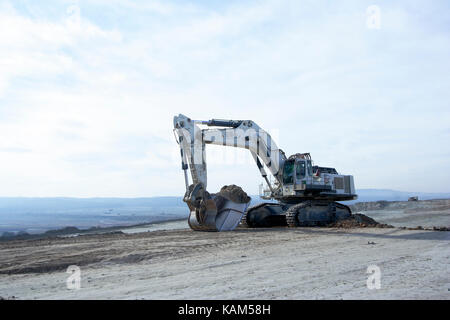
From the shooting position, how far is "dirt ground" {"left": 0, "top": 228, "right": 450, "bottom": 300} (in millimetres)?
6379

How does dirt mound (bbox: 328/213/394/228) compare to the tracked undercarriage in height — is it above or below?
below

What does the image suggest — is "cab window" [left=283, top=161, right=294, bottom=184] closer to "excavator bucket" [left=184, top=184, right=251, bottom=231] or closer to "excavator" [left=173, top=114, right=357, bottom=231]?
"excavator" [left=173, top=114, right=357, bottom=231]

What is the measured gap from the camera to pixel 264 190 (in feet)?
74.5

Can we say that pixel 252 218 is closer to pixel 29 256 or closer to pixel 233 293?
pixel 29 256

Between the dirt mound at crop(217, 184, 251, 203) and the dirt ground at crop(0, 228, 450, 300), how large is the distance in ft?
17.0

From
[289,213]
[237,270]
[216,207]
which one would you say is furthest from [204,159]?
[237,270]

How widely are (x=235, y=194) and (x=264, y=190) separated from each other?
4.38m

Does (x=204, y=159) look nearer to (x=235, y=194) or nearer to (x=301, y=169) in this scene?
(x=235, y=194)

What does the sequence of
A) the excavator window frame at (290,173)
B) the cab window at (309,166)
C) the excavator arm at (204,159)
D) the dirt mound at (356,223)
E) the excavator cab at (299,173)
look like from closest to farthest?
1. the excavator arm at (204,159)
2. the dirt mound at (356,223)
3. the excavator cab at (299,173)
4. the cab window at (309,166)
5. the excavator window frame at (290,173)

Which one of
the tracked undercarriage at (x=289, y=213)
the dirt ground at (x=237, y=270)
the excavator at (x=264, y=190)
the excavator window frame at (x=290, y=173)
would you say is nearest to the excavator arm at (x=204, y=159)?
the excavator at (x=264, y=190)

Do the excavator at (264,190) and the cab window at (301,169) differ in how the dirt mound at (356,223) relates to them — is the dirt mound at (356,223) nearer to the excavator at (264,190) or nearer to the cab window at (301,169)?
the excavator at (264,190)

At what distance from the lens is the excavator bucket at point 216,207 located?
1738 centimetres

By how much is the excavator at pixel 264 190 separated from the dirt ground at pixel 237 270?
441 centimetres

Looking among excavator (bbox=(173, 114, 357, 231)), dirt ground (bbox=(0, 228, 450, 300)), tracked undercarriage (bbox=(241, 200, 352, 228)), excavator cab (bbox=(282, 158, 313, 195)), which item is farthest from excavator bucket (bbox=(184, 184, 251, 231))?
dirt ground (bbox=(0, 228, 450, 300))
